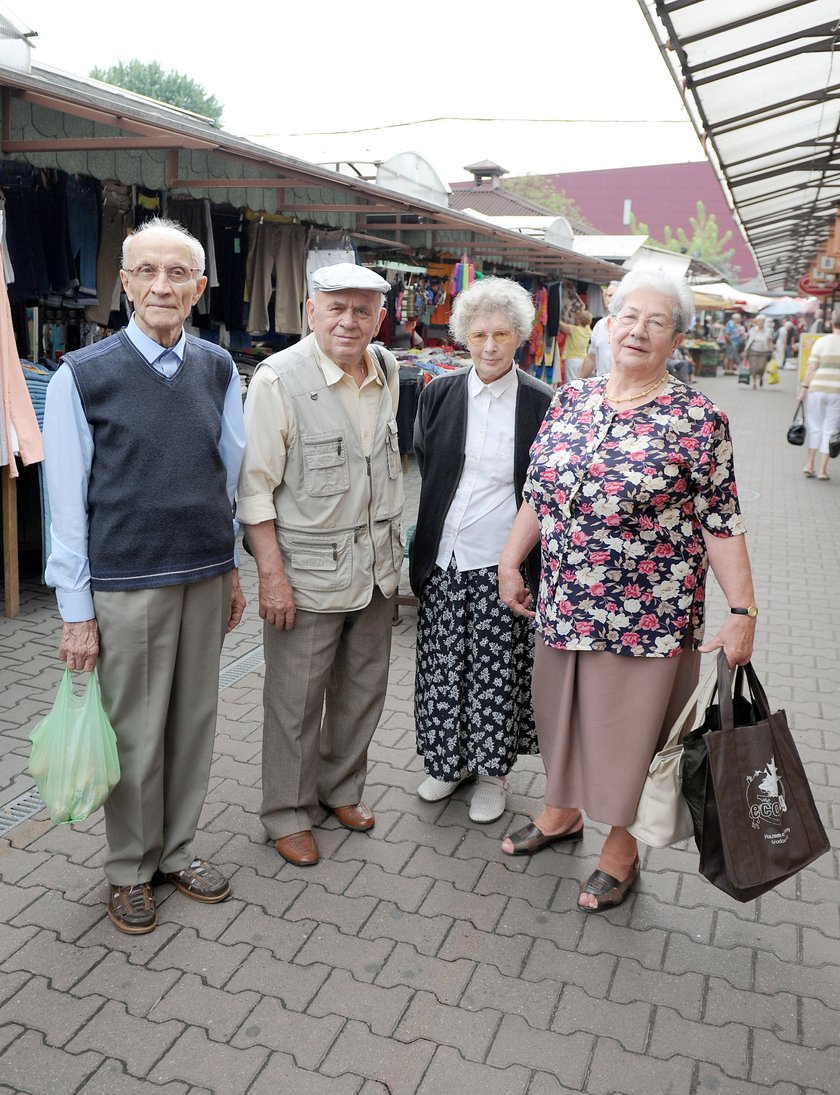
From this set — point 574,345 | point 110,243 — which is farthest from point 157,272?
point 574,345

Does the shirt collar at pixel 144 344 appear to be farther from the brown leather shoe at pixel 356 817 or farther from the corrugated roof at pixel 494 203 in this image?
the corrugated roof at pixel 494 203

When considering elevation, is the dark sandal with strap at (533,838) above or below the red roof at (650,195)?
below

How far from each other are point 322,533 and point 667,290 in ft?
4.13

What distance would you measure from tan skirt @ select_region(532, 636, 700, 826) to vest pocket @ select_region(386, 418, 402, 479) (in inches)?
29.6

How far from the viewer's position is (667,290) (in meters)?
2.79

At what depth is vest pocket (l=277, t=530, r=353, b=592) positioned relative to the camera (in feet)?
10.3

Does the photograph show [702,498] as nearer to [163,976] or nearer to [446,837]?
[446,837]

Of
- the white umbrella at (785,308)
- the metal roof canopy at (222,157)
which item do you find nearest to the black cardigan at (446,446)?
the metal roof canopy at (222,157)

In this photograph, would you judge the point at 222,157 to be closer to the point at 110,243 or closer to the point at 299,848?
the point at 110,243

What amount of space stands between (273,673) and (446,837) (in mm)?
890

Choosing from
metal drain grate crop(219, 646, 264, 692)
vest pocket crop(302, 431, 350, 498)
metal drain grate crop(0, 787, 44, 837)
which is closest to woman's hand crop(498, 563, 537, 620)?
vest pocket crop(302, 431, 350, 498)

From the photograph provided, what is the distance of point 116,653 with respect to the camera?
109 inches

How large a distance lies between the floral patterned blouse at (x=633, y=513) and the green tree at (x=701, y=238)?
60.1m

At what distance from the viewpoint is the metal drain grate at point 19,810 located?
→ 354 centimetres
